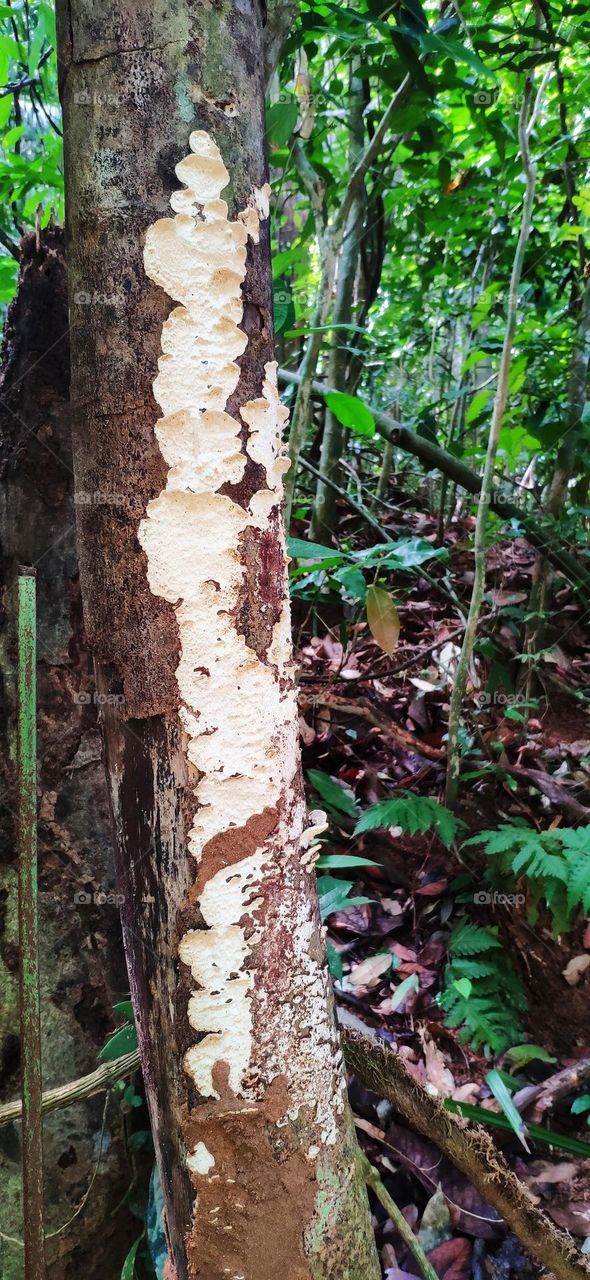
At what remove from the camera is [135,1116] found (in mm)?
1310

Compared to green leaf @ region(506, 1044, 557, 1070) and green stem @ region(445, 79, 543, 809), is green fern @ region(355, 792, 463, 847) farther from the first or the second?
green leaf @ region(506, 1044, 557, 1070)

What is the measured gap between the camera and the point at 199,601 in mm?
784

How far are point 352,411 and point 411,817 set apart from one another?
103 centimetres

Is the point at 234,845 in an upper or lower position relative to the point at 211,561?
lower

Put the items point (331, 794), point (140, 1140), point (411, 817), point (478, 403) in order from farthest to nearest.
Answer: point (478, 403)
point (331, 794)
point (411, 817)
point (140, 1140)

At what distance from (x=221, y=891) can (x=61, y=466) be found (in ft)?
2.62

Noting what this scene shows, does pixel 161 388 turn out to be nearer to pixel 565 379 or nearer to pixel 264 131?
pixel 264 131

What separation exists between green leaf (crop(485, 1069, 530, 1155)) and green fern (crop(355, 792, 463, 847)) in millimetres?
544

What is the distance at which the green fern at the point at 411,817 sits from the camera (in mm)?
1926

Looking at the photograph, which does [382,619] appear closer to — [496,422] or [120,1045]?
[496,422]

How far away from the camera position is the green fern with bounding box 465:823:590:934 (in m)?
1.75

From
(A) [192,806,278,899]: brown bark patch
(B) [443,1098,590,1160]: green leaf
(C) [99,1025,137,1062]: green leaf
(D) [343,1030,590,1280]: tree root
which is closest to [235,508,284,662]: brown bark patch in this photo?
(A) [192,806,278,899]: brown bark patch

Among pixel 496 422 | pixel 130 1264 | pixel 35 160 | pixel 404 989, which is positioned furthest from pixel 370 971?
pixel 35 160

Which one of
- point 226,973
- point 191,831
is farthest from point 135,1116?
point 191,831
